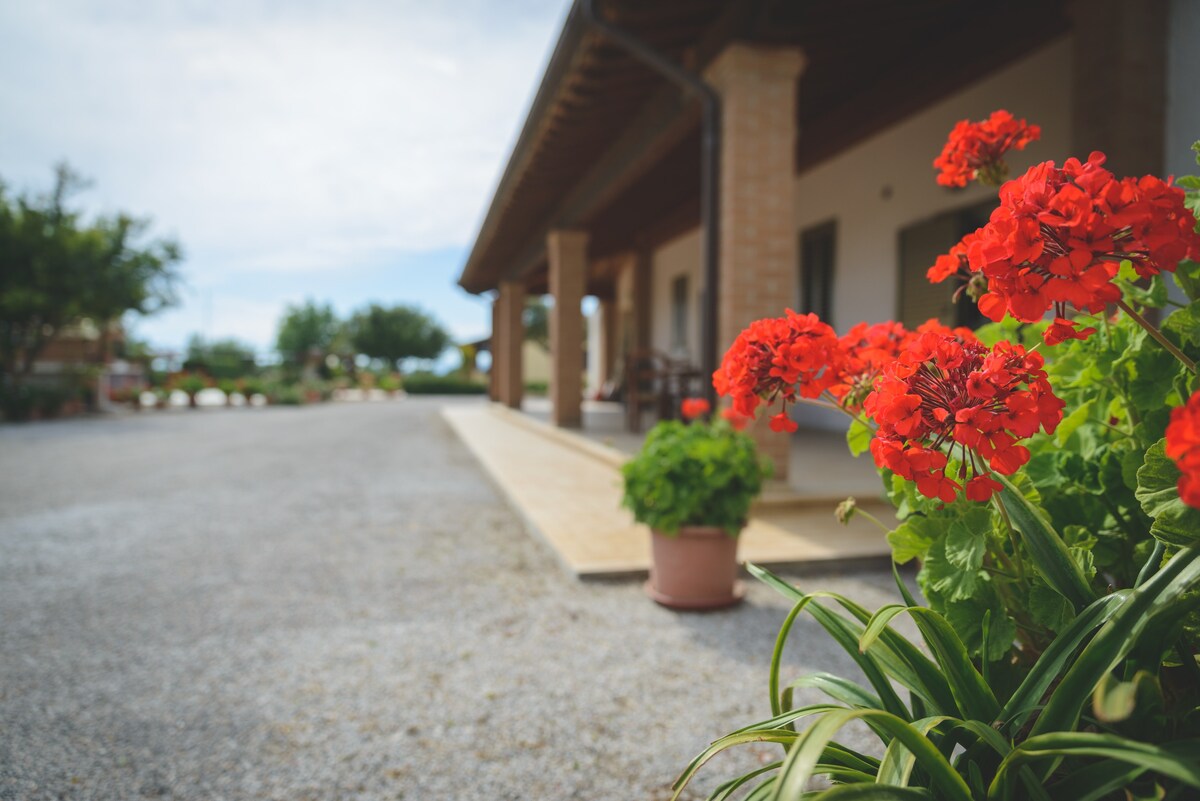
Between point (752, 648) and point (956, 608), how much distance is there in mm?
1517

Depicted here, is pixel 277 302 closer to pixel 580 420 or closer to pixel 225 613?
pixel 580 420

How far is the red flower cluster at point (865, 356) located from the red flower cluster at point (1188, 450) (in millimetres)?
619

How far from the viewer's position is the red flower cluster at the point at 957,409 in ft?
2.59

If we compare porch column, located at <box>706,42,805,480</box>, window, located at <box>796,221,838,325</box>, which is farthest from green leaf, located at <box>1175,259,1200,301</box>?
window, located at <box>796,221,838,325</box>

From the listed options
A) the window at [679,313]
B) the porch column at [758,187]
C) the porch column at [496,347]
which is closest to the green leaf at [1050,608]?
the porch column at [758,187]

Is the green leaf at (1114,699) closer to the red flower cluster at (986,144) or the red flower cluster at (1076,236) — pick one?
the red flower cluster at (1076,236)

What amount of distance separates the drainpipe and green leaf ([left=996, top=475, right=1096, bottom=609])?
3.53 m

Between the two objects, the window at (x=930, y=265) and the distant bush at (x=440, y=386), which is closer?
the window at (x=930, y=265)

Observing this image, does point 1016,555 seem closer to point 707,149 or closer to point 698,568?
point 698,568

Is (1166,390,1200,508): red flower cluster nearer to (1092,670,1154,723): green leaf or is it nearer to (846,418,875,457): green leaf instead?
(1092,670,1154,723): green leaf

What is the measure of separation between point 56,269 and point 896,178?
725 inches

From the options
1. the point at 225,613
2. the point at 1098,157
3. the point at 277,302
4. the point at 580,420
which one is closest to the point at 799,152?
the point at 580,420

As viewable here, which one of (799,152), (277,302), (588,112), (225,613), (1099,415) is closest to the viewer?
(1099,415)

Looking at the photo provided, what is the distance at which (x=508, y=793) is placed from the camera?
164 cm
